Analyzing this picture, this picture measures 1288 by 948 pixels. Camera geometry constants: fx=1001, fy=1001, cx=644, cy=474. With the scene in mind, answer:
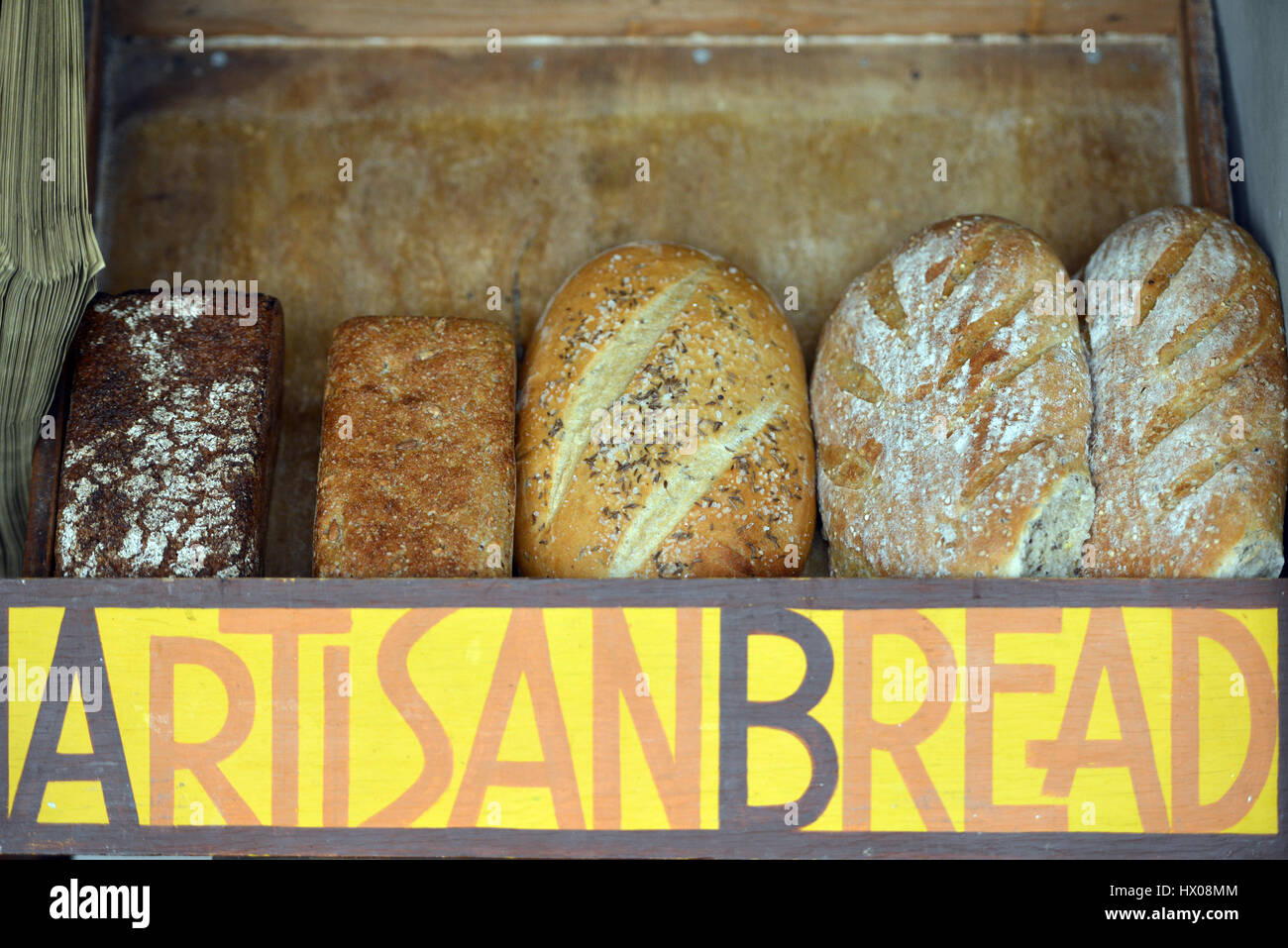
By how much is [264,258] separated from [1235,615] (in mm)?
1998

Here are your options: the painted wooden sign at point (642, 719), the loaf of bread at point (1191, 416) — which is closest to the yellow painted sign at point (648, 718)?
the painted wooden sign at point (642, 719)

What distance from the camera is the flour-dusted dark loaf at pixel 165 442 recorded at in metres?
1.72

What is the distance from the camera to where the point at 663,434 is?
1.81 meters

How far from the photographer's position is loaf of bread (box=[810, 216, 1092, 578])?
167 cm

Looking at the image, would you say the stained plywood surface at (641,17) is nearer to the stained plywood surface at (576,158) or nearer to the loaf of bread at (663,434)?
the stained plywood surface at (576,158)

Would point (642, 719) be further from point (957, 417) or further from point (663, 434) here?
point (957, 417)

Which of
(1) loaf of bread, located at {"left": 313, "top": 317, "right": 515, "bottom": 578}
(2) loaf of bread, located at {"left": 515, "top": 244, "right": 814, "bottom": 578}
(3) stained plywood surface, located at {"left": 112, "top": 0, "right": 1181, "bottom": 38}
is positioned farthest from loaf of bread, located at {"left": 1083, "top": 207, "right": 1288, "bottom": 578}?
(1) loaf of bread, located at {"left": 313, "top": 317, "right": 515, "bottom": 578}

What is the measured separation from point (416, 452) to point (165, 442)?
44 cm

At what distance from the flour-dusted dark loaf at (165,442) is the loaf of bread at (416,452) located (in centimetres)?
13

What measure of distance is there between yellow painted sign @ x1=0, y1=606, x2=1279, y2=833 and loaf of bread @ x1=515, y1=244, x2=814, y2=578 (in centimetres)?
18

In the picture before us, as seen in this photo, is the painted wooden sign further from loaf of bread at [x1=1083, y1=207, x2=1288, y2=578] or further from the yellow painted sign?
loaf of bread at [x1=1083, y1=207, x2=1288, y2=578]
